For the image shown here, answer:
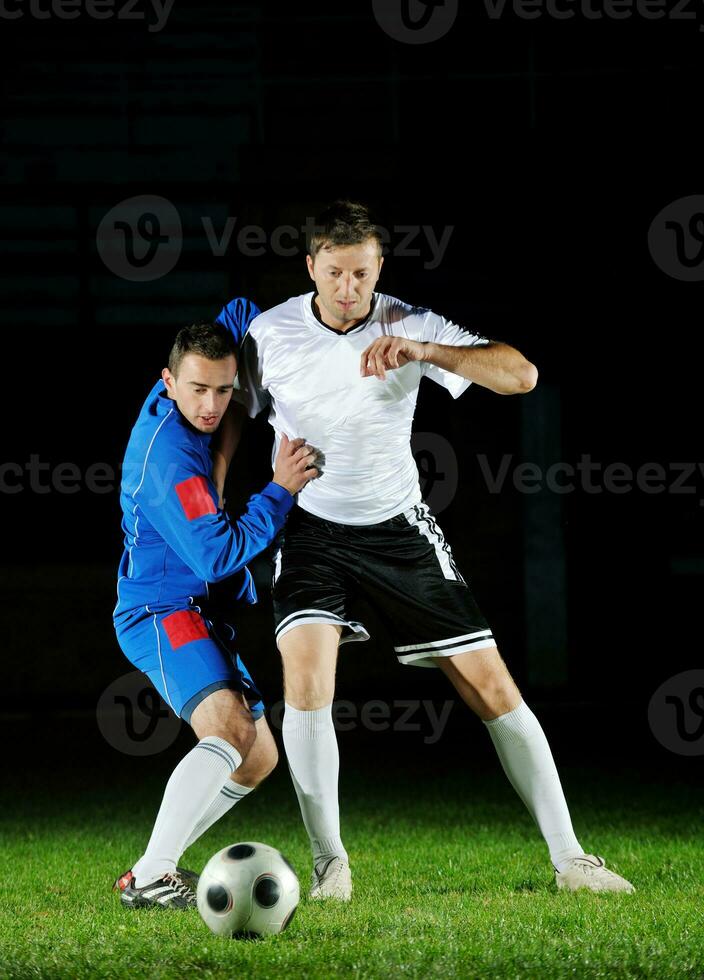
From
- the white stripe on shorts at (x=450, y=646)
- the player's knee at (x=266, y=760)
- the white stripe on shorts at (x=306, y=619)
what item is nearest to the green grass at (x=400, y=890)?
the player's knee at (x=266, y=760)

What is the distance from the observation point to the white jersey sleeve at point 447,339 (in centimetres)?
471

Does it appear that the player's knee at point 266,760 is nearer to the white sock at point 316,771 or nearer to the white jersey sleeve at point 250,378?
the white sock at point 316,771

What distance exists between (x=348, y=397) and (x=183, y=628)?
40.5 inches

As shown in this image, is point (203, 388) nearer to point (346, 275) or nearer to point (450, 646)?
point (346, 275)

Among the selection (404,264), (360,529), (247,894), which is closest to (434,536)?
(360,529)

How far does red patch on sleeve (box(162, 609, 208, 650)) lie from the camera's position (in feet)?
14.6

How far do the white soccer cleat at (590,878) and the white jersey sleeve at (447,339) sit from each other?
5.60 feet

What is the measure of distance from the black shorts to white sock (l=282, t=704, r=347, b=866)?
12.2 inches

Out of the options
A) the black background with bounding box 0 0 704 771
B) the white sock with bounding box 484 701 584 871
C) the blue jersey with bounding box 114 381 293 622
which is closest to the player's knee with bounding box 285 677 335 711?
the blue jersey with bounding box 114 381 293 622

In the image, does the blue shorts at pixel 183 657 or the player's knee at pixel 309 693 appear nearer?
the blue shorts at pixel 183 657

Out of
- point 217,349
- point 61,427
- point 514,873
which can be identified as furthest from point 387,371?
point 61,427

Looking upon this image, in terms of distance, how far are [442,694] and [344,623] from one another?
6.75m

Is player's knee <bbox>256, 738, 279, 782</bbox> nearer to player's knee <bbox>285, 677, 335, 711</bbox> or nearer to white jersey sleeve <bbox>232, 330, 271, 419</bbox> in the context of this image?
player's knee <bbox>285, 677, 335, 711</bbox>

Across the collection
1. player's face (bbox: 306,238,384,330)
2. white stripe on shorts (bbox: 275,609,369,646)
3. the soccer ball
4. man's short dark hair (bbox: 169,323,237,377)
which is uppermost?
player's face (bbox: 306,238,384,330)
